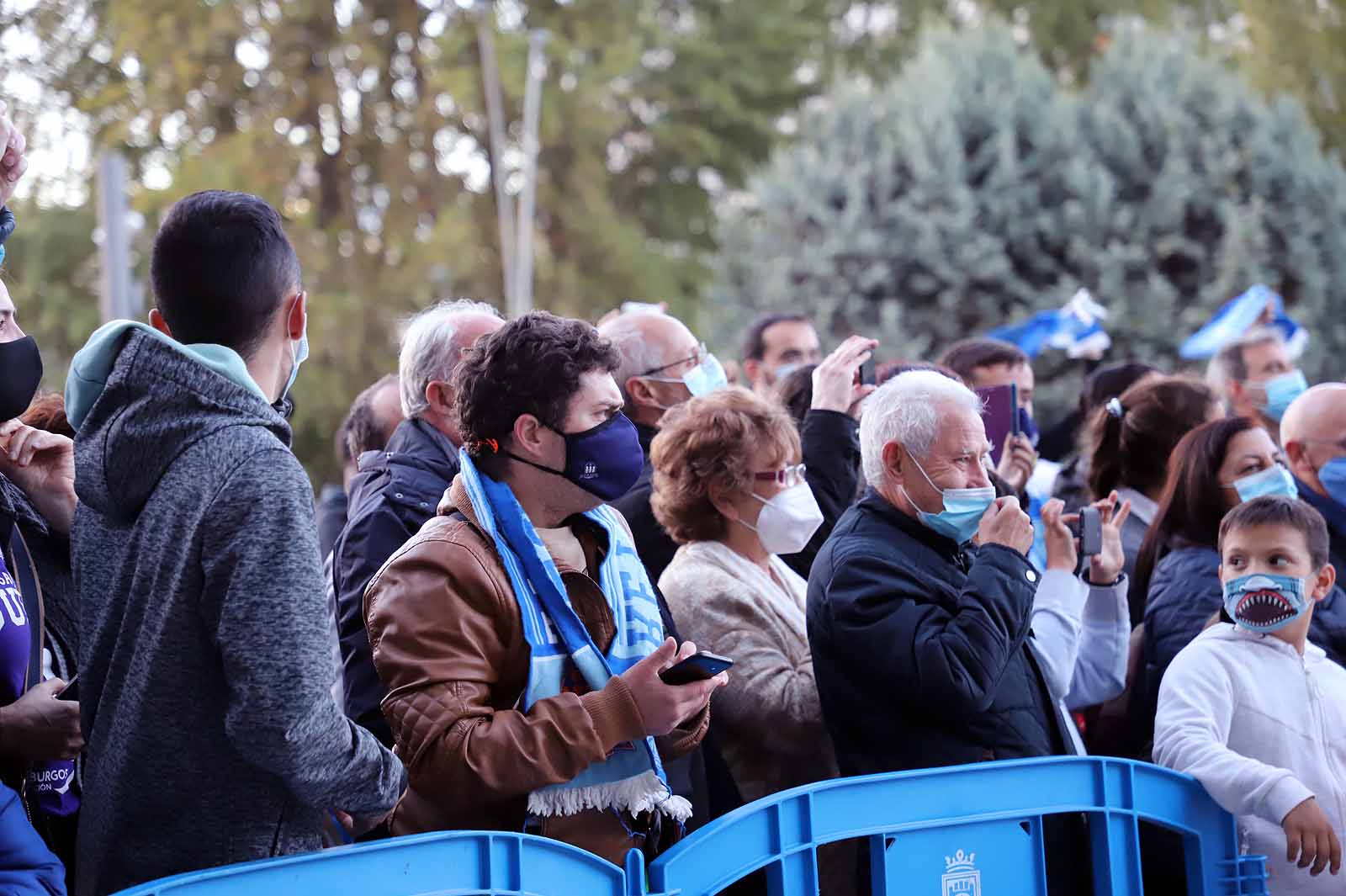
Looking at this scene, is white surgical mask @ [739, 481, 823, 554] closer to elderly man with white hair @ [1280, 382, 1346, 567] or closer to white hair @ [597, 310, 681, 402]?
white hair @ [597, 310, 681, 402]

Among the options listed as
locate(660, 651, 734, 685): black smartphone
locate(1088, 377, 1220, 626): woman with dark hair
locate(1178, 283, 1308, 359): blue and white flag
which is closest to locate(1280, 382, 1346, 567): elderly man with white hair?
locate(1088, 377, 1220, 626): woman with dark hair

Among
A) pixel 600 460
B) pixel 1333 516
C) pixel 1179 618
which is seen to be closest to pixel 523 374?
pixel 600 460

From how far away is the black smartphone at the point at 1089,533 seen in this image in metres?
4.18

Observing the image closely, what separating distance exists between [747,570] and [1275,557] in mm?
1397

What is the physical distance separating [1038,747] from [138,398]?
90.1 inches

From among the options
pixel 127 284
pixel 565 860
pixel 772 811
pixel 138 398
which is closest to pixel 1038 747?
pixel 772 811

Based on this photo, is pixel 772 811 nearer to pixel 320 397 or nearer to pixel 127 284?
pixel 127 284

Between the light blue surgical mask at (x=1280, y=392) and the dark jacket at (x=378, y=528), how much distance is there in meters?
4.64

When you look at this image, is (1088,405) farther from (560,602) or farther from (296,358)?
(296,358)

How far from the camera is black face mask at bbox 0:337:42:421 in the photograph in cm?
286

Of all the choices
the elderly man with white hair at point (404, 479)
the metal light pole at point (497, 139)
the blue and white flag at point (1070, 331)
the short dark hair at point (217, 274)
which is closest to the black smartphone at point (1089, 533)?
the elderly man with white hair at point (404, 479)

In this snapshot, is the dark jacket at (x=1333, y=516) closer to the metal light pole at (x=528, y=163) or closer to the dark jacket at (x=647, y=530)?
the dark jacket at (x=647, y=530)

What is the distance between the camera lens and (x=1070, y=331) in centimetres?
936

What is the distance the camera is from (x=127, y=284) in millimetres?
9781
